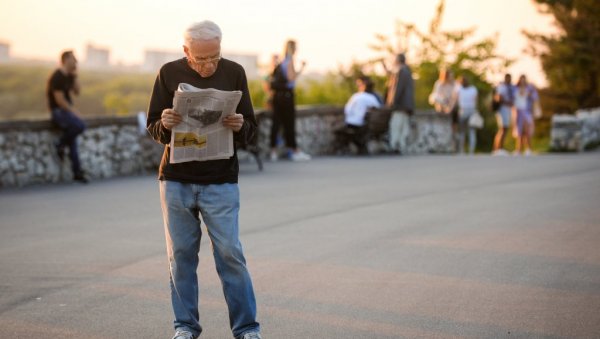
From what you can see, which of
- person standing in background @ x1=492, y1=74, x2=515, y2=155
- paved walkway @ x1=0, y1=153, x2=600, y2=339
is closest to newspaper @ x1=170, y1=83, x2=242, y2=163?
paved walkway @ x1=0, y1=153, x2=600, y2=339

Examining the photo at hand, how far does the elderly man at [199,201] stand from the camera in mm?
5352

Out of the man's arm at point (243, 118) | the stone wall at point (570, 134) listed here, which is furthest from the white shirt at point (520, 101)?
the man's arm at point (243, 118)

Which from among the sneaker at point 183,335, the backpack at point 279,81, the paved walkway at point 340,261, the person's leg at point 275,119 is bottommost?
the paved walkway at point 340,261

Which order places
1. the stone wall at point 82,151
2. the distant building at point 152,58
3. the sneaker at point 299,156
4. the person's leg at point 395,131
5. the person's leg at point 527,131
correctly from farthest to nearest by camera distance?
the distant building at point 152,58
the person's leg at point 527,131
the person's leg at point 395,131
the sneaker at point 299,156
the stone wall at point 82,151

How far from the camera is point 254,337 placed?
543 cm

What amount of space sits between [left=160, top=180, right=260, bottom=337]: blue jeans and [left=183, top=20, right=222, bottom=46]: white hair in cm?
79

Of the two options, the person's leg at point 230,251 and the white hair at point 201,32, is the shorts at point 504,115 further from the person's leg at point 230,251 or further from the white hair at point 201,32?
the white hair at point 201,32

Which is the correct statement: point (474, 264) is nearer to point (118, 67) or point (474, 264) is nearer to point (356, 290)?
point (356, 290)

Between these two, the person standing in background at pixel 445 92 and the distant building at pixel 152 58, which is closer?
the person standing in background at pixel 445 92

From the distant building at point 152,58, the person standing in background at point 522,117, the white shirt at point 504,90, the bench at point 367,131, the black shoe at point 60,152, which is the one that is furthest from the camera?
the distant building at point 152,58

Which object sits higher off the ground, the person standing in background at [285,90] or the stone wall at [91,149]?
the person standing in background at [285,90]

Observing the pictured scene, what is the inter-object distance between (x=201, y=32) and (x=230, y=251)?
118 cm

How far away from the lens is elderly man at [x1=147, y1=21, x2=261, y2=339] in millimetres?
5352

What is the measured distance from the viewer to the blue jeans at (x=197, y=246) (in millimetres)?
5379
